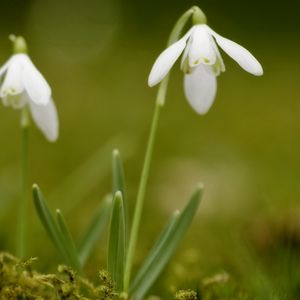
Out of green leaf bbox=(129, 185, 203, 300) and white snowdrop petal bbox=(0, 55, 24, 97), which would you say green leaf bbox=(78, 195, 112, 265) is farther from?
white snowdrop petal bbox=(0, 55, 24, 97)

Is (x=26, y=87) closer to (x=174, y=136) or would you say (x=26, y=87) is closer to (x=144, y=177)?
(x=144, y=177)

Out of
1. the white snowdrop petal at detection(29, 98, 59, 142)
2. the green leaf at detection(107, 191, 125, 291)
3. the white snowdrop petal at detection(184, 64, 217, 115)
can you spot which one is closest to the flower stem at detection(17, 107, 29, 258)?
the white snowdrop petal at detection(29, 98, 59, 142)

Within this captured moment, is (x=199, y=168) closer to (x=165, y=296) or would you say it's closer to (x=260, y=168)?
(x=260, y=168)

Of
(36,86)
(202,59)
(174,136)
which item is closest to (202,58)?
(202,59)

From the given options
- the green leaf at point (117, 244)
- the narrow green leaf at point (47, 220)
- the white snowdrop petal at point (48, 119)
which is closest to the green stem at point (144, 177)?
the green leaf at point (117, 244)

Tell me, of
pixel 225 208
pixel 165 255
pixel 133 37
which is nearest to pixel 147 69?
pixel 133 37

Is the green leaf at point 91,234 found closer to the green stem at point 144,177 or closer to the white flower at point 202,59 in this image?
the green stem at point 144,177
